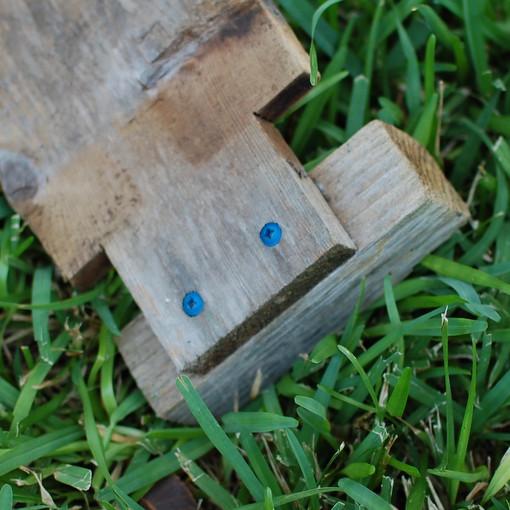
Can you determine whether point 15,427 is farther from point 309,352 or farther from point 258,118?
point 258,118

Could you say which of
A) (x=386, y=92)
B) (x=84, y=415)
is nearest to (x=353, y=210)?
(x=386, y=92)

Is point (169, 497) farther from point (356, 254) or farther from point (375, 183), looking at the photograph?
point (375, 183)

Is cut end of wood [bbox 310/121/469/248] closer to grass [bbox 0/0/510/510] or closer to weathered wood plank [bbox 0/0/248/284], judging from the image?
grass [bbox 0/0/510/510]

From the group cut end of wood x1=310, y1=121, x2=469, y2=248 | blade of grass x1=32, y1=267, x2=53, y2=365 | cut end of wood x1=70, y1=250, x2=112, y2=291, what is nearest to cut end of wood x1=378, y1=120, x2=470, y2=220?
cut end of wood x1=310, y1=121, x2=469, y2=248

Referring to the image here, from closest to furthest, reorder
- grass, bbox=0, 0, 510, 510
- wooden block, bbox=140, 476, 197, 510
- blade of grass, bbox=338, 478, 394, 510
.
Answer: blade of grass, bbox=338, 478, 394, 510 < grass, bbox=0, 0, 510, 510 < wooden block, bbox=140, 476, 197, 510

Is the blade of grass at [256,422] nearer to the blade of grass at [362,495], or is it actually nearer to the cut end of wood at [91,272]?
the blade of grass at [362,495]

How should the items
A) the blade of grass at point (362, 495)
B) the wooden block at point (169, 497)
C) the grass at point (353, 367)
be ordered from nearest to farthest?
1. the blade of grass at point (362, 495)
2. the grass at point (353, 367)
3. the wooden block at point (169, 497)

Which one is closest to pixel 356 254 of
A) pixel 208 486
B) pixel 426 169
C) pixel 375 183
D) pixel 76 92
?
pixel 375 183

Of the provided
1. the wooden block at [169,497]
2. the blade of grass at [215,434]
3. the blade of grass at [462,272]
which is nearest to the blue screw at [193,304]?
the blade of grass at [215,434]
